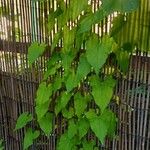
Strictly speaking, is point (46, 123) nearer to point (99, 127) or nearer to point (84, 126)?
point (84, 126)

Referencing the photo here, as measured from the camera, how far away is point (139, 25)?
220 cm

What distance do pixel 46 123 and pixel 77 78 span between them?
53 cm

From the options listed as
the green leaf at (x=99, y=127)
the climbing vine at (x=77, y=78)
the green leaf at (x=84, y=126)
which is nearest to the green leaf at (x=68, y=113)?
the climbing vine at (x=77, y=78)

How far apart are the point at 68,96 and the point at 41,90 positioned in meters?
0.22

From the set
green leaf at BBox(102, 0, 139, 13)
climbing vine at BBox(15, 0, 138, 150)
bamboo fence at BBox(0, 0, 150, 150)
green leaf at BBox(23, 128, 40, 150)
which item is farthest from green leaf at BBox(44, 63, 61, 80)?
green leaf at BBox(102, 0, 139, 13)

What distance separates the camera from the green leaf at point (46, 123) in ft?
9.04

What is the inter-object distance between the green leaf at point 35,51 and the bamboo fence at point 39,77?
0.23 ft

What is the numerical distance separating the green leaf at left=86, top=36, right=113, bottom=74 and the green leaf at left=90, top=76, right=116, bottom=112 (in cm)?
20

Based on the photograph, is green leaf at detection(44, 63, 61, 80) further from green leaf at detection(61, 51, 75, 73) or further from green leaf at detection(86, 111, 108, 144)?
green leaf at detection(86, 111, 108, 144)

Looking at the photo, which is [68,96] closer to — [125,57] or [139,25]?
[125,57]

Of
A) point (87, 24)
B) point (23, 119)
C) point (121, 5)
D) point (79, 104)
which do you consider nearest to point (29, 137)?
point (23, 119)

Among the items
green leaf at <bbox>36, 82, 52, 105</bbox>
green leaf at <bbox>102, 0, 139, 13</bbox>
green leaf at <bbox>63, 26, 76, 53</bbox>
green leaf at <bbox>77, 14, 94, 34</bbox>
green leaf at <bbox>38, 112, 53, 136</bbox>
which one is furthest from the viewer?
green leaf at <bbox>38, 112, 53, 136</bbox>

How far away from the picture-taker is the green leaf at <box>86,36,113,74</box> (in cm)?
223

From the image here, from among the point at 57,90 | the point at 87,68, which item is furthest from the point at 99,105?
the point at 57,90
